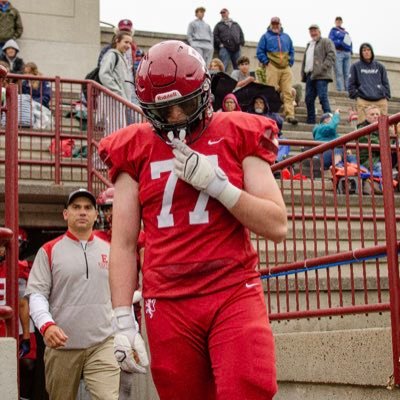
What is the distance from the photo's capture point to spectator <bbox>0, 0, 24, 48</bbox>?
17.6 m

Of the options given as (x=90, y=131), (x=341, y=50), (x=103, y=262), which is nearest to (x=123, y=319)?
(x=103, y=262)

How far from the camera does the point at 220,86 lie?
12.7m

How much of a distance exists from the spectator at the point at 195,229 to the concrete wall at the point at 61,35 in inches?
614

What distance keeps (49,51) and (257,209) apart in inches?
636

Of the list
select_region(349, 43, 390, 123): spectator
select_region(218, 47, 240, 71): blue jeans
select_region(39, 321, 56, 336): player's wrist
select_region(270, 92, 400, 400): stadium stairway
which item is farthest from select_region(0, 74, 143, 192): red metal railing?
select_region(218, 47, 240, 71): blue jeans

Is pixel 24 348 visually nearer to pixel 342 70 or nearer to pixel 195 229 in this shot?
pixel 195 229

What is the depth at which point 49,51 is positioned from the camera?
1930 centimetres

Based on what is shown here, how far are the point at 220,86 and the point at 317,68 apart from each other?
470cm

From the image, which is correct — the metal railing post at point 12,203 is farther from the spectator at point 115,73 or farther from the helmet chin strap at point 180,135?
the spectator at point 115,73

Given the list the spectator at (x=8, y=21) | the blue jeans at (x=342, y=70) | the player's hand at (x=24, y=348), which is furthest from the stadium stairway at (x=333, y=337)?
the blue jeans at (x=342, y=70)

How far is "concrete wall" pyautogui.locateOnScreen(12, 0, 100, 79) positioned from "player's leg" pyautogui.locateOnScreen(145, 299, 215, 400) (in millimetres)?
15879

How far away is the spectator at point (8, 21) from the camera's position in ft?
57.8

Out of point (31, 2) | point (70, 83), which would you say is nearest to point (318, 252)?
point (70, 83)

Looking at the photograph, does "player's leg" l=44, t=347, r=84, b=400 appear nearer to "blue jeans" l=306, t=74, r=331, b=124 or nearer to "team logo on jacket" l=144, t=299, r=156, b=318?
"team logo on jacket" l=144, t=299, r=156, b=318
